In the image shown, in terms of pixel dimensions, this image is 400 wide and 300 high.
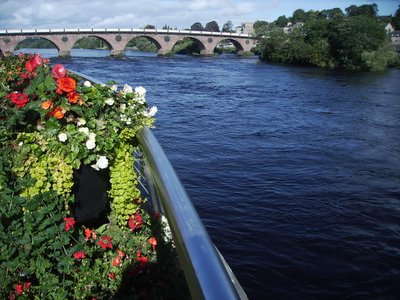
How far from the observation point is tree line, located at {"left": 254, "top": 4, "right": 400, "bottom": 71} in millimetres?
37156

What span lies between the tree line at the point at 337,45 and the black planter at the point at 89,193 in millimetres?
37119

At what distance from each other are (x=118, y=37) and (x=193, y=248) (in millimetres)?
58626

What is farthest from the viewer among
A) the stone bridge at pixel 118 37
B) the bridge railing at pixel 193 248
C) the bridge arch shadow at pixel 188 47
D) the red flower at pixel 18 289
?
the bridge arch shadow at pixel 188 47

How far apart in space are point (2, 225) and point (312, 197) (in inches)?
287

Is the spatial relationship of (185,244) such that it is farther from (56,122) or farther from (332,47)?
A: (332,47)

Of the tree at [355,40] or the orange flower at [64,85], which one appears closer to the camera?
the orange flower at [64,85]

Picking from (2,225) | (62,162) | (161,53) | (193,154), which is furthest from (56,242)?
(161,53)

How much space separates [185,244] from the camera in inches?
42.8

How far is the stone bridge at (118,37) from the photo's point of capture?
160 ft

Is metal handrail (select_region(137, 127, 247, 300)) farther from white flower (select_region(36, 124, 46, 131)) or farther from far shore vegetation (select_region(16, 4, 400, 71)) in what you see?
far shore vegetation (select_region(16, 4, 400, 71))

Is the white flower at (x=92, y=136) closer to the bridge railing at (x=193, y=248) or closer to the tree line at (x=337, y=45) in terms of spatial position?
the bridge railing at (x=193, y=248)

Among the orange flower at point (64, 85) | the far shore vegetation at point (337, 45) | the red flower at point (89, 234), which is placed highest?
the far shore vegetation at point (337, 45)

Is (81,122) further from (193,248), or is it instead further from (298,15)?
(298,15)

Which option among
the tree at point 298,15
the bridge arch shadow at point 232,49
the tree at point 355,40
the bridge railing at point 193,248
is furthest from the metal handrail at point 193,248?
the tree at point 298,15
